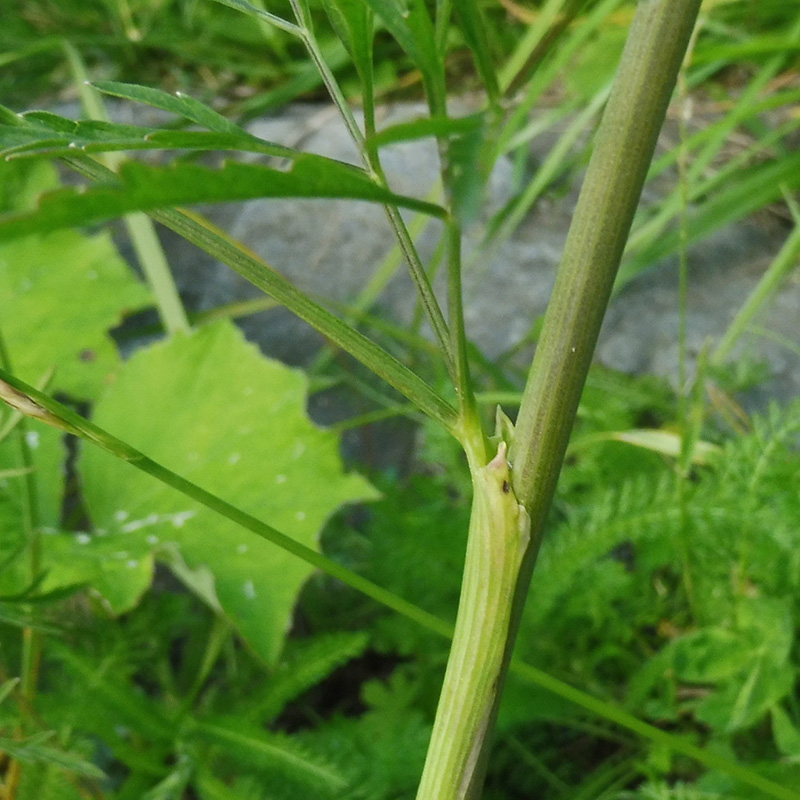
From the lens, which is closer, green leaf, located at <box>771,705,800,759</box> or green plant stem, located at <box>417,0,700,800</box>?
green plant stem, located at <box>417,0,700,800</box>

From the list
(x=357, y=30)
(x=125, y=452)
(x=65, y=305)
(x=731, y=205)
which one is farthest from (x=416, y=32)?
(x=731, y=205)

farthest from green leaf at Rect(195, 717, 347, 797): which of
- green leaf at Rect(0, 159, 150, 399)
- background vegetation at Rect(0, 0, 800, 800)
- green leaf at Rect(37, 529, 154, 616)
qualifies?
green leaf at Rect(0, 159, 150, 399)

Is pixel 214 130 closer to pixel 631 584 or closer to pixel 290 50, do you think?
pixel 631 584

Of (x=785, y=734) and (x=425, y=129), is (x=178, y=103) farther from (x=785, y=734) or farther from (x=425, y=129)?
(x=785, y=734)

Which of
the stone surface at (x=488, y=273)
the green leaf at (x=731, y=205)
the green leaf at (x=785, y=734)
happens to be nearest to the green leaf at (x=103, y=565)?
the green leaf at (x=785, y=734)

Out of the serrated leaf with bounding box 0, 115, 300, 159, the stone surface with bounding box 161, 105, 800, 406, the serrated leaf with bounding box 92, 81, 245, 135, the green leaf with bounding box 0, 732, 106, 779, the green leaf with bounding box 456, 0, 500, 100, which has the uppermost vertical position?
the stone surface with bounding box 161, 105, 800, 406

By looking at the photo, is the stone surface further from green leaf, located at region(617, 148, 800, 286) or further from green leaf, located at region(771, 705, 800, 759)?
green leaf, located at region(771, 705, 800, 759)

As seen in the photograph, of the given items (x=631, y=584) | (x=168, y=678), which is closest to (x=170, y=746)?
(x=168, y=678)
